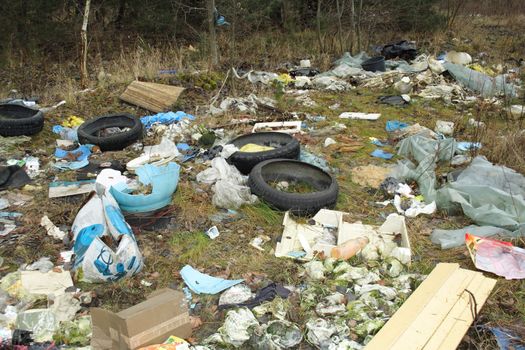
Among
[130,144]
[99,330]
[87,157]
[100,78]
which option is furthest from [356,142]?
[100,78]

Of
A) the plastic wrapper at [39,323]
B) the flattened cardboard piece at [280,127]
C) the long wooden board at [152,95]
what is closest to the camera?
the plastic wrapper at [39,323]

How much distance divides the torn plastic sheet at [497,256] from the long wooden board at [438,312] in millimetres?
224

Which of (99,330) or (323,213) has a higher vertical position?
(99,330)

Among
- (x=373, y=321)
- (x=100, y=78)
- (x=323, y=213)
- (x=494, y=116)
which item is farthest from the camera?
(x=100, y=78)

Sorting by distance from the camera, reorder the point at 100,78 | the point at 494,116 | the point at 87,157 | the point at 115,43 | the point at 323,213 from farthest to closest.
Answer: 1. the point at 115,43
2. the point at 100,78
3. the point at 494,116
4. the point at 87,157
5. the point at 323,213

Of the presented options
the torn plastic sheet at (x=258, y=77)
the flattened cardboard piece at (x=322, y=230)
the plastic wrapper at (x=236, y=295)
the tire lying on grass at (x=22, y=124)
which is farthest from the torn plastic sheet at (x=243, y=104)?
the plastic wrapper at (x=236, y=295)

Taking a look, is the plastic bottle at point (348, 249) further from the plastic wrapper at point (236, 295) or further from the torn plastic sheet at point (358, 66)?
the torn plastic sheet at point (358, 66)

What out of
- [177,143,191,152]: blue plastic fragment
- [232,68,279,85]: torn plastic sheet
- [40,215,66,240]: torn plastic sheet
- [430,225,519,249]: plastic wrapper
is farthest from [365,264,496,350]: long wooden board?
[232,68,279,85]: torn plastic sheet

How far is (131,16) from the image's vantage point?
44.3ft

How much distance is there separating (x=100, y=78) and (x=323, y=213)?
19.8 feet

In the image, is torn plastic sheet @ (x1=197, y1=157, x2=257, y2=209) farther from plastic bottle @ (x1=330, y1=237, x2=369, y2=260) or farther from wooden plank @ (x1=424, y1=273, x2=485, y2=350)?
wooden plank @ (x1=424, y1=273, x2=485, y2=350)

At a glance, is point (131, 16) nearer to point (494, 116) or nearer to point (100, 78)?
point (100, 78)

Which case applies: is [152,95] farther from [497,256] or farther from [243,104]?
[497,256]

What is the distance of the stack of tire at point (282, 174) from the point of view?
4.17 metres
